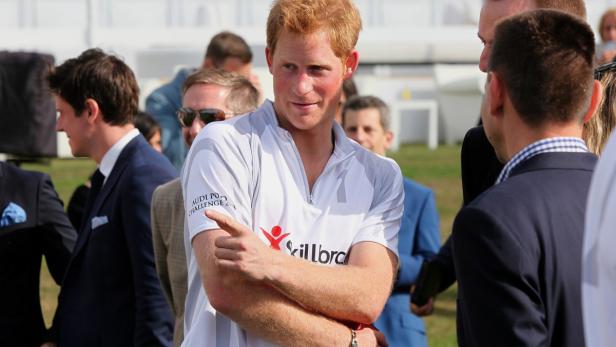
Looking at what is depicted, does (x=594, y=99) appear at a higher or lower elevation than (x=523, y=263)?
→ higher

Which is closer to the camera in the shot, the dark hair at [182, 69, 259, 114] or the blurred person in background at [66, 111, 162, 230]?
the dark hair at [182, 69, 259, 114]

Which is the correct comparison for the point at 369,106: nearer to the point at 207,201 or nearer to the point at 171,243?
the point at 171,243

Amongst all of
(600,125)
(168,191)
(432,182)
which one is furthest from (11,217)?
(432,182)

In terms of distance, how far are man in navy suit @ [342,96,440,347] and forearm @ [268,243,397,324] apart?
211cm

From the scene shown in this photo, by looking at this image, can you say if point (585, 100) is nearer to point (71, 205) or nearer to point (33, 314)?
point (33, 314)

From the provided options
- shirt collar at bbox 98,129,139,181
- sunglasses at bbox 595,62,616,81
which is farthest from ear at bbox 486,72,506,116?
shirt collar at bbox 98,129,139,181

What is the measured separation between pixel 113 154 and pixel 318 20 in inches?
69.1

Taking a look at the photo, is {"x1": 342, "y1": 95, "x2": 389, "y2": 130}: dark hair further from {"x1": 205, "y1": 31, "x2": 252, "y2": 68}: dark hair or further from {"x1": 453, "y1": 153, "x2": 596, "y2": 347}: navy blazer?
{"x1": 453, "y1": 153, "x2": 596, "y2": 347}: navy blazer

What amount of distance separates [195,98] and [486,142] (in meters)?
1.55

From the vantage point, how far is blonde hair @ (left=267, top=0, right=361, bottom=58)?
11.1 feet

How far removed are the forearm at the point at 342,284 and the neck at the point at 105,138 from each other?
1.90 meters

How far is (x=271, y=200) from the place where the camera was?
10.8 ft

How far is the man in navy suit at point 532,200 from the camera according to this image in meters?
2.62

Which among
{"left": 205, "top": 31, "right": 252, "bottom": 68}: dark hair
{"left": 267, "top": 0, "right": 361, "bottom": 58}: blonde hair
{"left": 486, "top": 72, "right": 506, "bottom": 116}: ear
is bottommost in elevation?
{"left": 205, "top": 31, "right": 252, "bottom": 68}: dark hair
